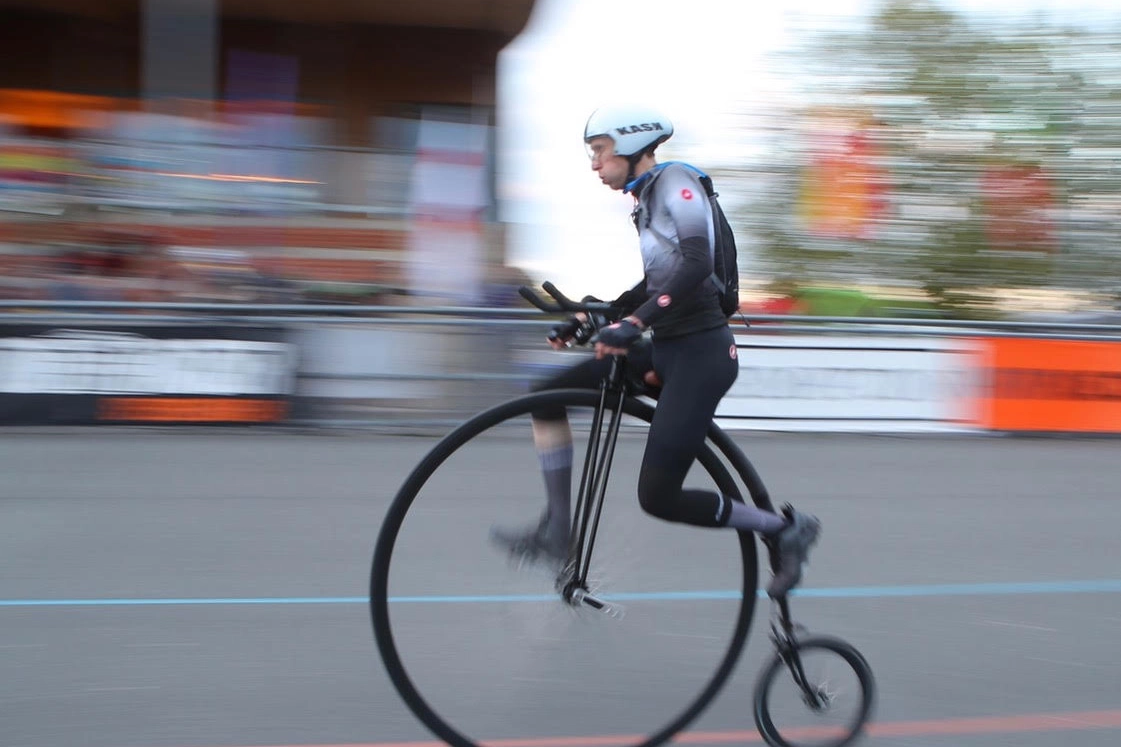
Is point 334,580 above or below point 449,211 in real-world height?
below

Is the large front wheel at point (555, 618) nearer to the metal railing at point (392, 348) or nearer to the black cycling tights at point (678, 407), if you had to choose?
the black cycling tights at point (678, 407)

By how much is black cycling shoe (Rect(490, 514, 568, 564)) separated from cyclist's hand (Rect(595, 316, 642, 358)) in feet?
2.08

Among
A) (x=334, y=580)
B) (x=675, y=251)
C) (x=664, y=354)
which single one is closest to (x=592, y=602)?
(x=664, y=354)

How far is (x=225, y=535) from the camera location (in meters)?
6.59

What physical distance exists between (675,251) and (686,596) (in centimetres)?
179

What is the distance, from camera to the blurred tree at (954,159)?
61.1 ft

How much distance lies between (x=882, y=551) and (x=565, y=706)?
2964 mm

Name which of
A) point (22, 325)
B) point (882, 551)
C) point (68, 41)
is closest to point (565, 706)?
point (882, 551)

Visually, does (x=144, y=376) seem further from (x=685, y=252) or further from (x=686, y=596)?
(x=685, y=252)

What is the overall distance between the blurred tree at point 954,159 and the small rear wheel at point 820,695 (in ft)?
48.9

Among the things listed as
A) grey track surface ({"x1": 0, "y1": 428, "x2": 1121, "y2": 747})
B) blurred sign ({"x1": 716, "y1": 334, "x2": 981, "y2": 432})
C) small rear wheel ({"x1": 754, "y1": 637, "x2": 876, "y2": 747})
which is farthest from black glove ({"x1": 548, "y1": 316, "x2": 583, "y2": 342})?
blurred sign ({"x1": 716, "y1": 334, "x2": 981, "y2": 432})

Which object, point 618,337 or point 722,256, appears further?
point 722,256

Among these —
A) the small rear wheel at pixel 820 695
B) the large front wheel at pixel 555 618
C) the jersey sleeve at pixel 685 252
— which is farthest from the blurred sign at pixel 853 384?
the jersey sleeve at pixel 685 252

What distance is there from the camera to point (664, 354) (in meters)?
3.75
